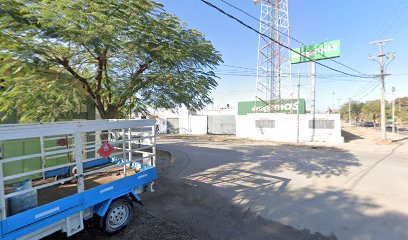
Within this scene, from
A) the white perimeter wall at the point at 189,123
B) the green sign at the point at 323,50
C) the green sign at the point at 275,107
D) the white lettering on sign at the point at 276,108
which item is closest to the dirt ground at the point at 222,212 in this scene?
the green sign at the point at 323,50

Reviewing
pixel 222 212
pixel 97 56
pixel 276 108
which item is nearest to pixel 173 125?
pixel 276 108

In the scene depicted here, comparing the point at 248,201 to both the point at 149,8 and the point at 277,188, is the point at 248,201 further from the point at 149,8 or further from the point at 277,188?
the point at 149,8

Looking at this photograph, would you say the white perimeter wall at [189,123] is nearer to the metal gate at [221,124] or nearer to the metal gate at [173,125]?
the metal gate at [173,125]

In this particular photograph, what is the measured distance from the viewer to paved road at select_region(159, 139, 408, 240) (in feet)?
15.2

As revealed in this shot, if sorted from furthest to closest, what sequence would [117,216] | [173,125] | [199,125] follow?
[173,125] → [199,125] → [117,216]

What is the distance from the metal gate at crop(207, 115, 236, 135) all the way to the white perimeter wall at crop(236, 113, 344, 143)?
383 centimetres

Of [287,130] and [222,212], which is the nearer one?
[222,212]

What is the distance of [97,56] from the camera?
22.4ft

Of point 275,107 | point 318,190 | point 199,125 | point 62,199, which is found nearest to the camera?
point 62,199

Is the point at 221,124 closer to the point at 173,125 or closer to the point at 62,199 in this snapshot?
the point at 173,125

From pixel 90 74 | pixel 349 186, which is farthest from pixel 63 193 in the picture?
pixel 349 186

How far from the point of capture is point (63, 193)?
4.06 meters

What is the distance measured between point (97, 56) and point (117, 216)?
5.08 metres

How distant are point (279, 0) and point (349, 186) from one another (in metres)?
26.4
